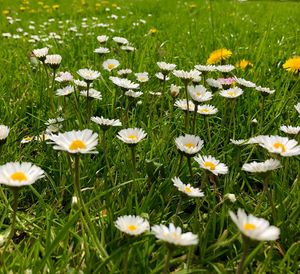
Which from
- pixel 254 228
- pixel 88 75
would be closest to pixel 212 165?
pixel 254 228

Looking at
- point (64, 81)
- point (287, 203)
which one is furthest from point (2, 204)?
point (287, 203)

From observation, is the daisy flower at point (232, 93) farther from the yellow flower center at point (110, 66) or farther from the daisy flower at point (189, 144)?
the yellow flower center at point (110, 66)

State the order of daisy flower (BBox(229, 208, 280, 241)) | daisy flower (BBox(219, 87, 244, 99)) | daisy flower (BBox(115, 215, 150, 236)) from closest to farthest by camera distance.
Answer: daisy flower (BBox(229, 208, 280, 241))
daisy flower (BBox(115, 215, 150, 236))
daisy flower (BBox(219, 87, 244, 99))

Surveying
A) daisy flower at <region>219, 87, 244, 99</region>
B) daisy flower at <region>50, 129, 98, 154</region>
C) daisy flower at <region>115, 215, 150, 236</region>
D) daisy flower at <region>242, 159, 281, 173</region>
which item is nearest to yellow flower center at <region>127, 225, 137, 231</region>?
daisy flower at <region>115, 215, 150, 236</region>

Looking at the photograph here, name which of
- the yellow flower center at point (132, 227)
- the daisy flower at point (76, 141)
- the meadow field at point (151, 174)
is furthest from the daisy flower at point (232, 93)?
the yellow flower center at point (132, 227)

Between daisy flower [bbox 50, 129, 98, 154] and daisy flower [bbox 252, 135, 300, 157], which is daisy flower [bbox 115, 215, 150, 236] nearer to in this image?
daisy flower [bbox 50, 129, 98, 154]

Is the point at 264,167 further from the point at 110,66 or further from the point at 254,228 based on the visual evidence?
the point at 110,66
